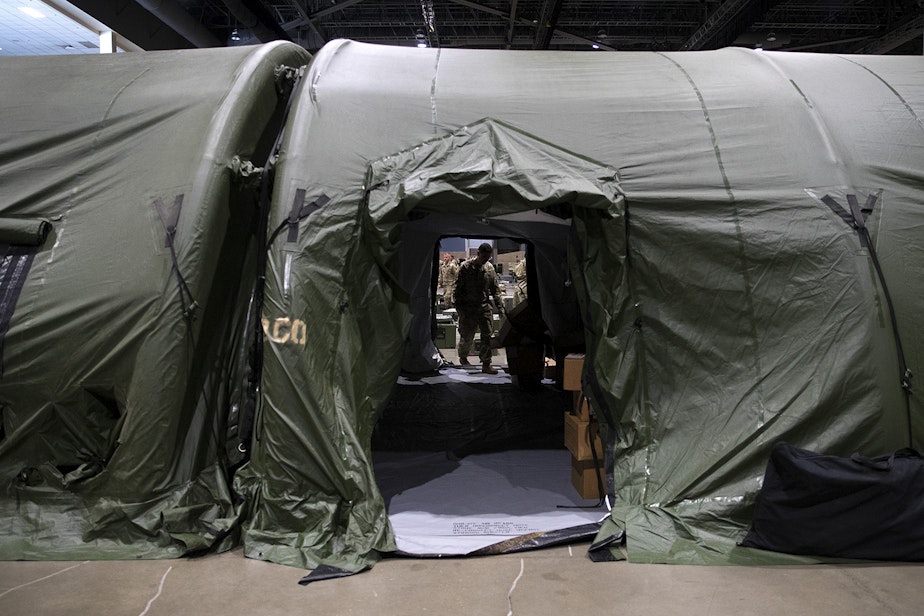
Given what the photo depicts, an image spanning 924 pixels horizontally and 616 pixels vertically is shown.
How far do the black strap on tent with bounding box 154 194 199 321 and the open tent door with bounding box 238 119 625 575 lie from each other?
40cm

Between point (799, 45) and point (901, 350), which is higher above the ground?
point (799, 45)

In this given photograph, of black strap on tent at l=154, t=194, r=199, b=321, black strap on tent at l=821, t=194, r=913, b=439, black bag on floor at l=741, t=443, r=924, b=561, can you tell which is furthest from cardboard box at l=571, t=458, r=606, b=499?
black strap on tent at l=154, t=194, r=199, b=321

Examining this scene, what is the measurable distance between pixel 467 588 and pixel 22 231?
293 centimetres

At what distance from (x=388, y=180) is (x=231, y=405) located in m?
1.52

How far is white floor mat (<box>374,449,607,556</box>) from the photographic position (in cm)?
311

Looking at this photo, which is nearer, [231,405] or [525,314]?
[231,405]

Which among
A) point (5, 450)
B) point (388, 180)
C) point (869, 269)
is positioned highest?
point (388, 180)

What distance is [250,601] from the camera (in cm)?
253

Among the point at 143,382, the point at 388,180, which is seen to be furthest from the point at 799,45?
the point at 143,382

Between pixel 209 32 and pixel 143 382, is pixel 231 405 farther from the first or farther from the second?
pixel 209 32

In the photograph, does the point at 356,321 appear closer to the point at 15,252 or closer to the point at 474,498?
the point at 474,498

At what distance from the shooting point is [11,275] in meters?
3.26

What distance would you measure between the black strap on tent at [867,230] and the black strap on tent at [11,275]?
4.30 m

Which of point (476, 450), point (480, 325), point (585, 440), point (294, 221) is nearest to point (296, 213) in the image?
point (294, 221)
